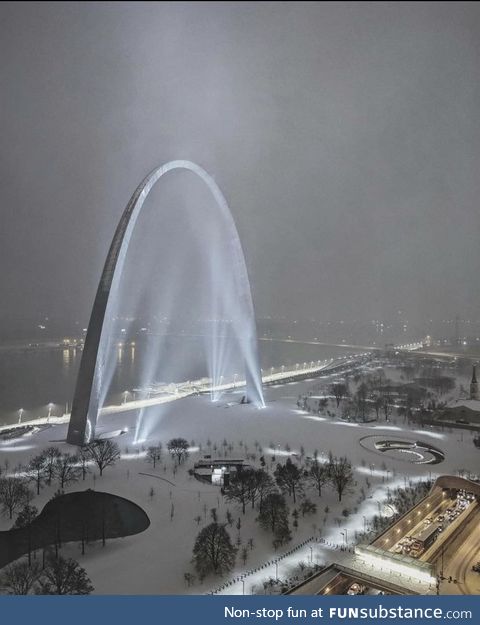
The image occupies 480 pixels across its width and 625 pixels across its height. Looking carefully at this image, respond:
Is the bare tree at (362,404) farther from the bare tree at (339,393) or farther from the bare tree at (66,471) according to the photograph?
the bare tree at (66,471)

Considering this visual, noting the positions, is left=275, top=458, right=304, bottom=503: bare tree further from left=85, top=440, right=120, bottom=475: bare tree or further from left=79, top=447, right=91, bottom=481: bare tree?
left=79, top=447, right=91, bottom=481: bare tree

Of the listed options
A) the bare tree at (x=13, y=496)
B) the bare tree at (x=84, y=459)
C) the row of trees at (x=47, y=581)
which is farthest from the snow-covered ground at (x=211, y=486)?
the row of trees at (x=47, y=581)

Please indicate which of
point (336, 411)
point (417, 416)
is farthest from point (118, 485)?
point (417, 416)

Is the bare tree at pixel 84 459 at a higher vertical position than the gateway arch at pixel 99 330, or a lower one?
lower

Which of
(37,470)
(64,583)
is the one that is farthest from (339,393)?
(64,583)

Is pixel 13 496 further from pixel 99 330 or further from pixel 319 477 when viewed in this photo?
pixel 319 477

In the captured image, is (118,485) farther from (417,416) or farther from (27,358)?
(27,358)
